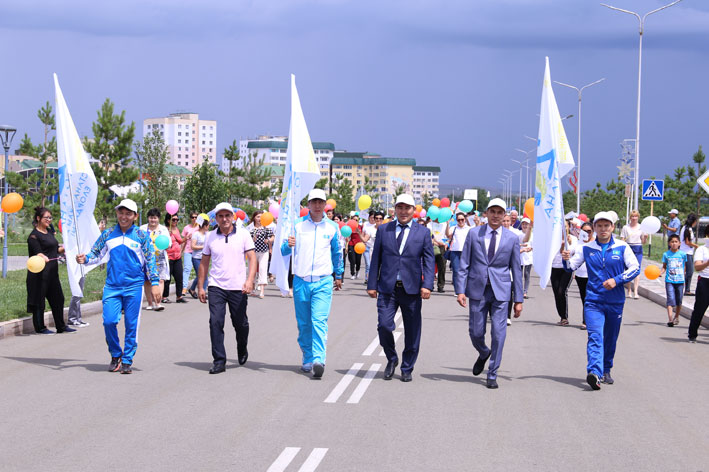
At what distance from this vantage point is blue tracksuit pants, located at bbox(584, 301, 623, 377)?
352 inches

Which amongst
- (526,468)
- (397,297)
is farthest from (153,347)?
(526,468)

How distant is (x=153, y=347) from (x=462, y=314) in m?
6.51

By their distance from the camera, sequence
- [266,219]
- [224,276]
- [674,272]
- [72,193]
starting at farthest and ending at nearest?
1. [266,219]
2. [674,272]
3. [72,193]
4. [224,276]

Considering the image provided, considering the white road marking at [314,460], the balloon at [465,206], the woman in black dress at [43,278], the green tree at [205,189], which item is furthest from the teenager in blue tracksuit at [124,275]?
the green tree at [205,189]

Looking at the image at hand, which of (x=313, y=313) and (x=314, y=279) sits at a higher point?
(x=314, y=279)

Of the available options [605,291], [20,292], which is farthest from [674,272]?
[20,292]

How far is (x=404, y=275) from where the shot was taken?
913 centimetres

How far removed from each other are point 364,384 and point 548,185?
3.40 meters

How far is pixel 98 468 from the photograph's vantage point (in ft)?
18.9

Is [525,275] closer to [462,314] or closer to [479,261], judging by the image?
[462,314]

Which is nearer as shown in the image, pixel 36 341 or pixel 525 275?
pixel 36 341

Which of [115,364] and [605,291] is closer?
[605,291]

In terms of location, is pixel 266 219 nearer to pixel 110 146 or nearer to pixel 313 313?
pixel 313 313

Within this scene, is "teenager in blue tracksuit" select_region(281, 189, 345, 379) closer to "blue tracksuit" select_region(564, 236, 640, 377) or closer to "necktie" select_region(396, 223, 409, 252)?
"necktie" select_region(396, 223, 409, 252)
